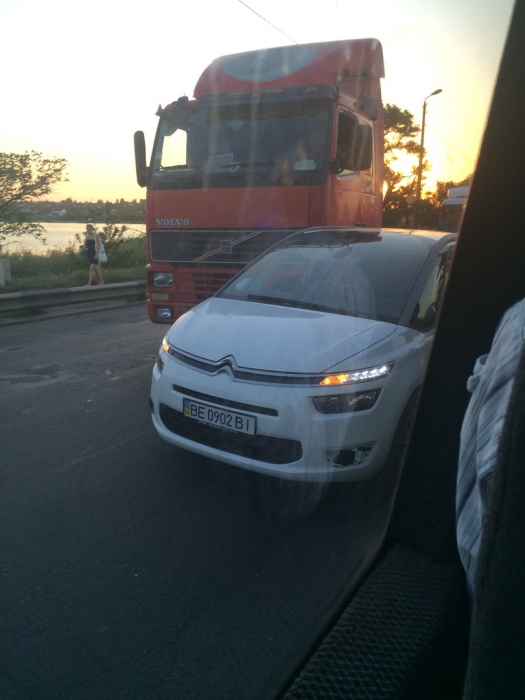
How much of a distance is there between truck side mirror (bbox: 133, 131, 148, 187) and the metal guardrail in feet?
13.9

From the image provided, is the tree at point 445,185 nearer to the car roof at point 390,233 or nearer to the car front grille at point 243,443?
the car roof at point 390,233

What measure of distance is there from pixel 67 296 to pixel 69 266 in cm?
565

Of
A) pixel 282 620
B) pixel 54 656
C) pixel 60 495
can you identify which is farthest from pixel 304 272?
pixel 54 656

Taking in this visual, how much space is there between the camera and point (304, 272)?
4543 millimetres

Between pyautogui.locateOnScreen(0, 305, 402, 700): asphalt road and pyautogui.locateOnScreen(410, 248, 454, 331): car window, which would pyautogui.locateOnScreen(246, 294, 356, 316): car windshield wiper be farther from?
pyautogui.locateOnScreen(0, 305, 402, 700): asphalt road

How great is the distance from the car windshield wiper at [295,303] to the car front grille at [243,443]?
3.73 feet

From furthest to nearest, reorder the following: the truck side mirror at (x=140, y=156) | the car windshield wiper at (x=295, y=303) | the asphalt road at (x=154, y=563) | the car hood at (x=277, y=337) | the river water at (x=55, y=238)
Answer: the river water at (x=55, y=238) → the truck side mirror at (x=140, y=156) → the car windshield wiper at (x=295, y=303) → the car hood at (x=277, y=337) → the asphalt road at (x=154, y=563)

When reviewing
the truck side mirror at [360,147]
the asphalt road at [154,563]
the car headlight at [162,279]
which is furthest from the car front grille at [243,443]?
the truck side mirror at [360,147]

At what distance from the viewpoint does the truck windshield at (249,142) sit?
634cm

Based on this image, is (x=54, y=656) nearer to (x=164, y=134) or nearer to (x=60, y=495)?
(x=60, y=495)

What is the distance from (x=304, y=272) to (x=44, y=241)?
12.2 m

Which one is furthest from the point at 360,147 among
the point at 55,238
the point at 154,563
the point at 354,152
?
the point at 55,238

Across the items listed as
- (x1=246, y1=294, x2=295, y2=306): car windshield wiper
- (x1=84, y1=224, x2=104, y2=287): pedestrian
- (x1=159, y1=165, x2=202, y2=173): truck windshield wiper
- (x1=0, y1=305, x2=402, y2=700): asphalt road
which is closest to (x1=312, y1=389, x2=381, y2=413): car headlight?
(x1=0, y1=305, x2=402, y2=700): asphalt road

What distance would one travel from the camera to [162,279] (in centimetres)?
709
